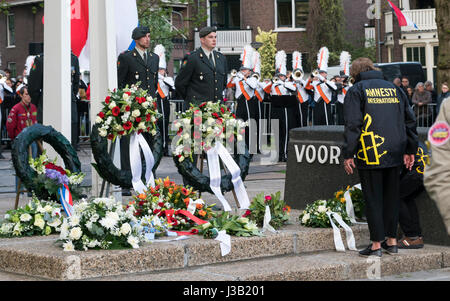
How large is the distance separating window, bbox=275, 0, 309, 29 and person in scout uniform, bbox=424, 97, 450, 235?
54.1 m

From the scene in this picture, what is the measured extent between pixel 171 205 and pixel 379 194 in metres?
2.02

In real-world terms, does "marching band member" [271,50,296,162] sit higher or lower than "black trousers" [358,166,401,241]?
higher

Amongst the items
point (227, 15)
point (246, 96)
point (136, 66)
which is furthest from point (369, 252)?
point (227, 15)

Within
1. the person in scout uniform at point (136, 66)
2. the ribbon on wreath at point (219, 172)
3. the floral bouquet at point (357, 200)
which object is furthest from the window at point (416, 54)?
the floral bouquet at point (357, 200)

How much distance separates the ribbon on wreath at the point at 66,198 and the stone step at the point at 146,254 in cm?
75

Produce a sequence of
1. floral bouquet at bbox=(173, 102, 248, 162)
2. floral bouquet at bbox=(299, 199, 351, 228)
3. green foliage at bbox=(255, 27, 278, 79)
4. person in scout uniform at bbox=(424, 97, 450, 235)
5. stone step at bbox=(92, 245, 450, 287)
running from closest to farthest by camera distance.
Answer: person in scout uniform at bbox=(424, 97, 450, 235) → stone step at bbox=(92, 245, 450, 287) → floral bouquet at bbox=(299, 199, 351, 228) → floral bouquet at bbox=(173, 102, 248, 162) → green foliage at bbox=(255, 27, 278, 79)

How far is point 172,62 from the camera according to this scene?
57531 mm

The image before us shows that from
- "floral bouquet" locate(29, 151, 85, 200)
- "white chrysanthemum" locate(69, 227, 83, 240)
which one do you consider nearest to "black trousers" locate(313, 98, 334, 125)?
"floral bouquet" locate(29, 151, 85, 200)

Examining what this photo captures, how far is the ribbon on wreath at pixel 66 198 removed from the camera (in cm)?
980

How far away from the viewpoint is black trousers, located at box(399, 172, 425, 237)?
942 cm

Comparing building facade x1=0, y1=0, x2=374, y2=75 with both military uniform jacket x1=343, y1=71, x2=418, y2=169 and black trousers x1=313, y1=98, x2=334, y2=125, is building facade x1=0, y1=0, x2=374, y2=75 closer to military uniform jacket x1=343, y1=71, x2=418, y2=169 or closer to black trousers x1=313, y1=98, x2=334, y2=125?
black trousers x1=313, y1=98, x2=334, y2=125

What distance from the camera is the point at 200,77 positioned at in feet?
42.7

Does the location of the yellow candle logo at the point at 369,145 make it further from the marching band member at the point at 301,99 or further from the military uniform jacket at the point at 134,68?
the marching band member at the point at 301,99

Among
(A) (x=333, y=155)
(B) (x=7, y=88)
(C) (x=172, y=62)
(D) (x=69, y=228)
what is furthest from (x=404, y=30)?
(D) (x=69, y=228)
